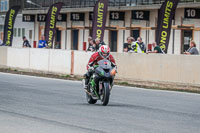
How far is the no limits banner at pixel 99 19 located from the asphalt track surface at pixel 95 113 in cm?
1643

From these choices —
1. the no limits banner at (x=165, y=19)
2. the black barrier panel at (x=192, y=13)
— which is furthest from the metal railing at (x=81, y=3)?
the no limits banner at (x=165, y=19)

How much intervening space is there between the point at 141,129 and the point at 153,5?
30391mm

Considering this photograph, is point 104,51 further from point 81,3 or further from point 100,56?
point 81,3

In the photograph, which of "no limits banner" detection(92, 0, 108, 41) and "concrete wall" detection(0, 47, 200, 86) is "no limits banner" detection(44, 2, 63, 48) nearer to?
"no limits banner" detection(92, 0, 108, 41)

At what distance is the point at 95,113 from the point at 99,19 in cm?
2246

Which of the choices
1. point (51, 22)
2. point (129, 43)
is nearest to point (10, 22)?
point (51, 22)

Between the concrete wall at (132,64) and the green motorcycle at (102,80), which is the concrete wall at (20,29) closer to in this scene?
the concrete wall at (132,64)

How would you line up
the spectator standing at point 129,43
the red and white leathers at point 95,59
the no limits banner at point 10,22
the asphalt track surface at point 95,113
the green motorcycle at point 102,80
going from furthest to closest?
the no limits banner at point 10,22, the spectator standing at point 129,43, the red and white leathers at point 95,59, the green motorcycle at point 102,80, the asphalt track surface at point 95,113

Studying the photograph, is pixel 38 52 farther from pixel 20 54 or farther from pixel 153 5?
pixel 153 5

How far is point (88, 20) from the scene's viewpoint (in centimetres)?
4828

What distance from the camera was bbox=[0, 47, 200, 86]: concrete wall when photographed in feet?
63.7

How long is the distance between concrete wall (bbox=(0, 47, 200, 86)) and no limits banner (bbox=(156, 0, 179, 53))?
647 cm

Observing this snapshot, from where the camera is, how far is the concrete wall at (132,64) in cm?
1941

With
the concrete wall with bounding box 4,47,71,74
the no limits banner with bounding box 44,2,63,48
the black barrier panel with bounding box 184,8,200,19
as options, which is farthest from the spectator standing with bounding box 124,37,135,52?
the no limits banner with bounding box 44,2,63,48
